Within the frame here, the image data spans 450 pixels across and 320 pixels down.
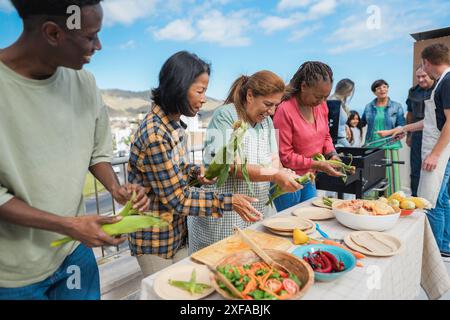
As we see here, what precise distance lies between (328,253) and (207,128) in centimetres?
94

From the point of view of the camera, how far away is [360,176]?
2.68 metres

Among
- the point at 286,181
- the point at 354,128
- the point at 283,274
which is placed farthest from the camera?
the point at 354,128

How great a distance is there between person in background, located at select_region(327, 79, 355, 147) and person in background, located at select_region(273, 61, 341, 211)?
1.48 meters

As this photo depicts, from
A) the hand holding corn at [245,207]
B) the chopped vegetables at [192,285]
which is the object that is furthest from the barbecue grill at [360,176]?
the chopped vegetables at [192,285]

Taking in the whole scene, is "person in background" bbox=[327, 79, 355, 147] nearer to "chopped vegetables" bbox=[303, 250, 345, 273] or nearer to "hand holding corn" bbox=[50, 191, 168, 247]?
"chopped vegetables" bbox=[303, 250, 345, 273]

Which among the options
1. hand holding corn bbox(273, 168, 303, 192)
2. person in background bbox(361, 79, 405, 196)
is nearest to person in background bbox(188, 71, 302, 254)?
hand holding corn bbox(273, 168, 303, 192)

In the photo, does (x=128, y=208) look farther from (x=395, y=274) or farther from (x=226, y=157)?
(x=395, y=274)

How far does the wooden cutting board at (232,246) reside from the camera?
1226 mm

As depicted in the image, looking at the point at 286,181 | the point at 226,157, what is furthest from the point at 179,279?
the point at 286,181

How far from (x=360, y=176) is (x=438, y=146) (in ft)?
2.12

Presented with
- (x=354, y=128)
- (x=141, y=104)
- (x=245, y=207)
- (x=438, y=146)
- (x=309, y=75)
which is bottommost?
(x=245, y=207)

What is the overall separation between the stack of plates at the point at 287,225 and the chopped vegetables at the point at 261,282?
423 mm

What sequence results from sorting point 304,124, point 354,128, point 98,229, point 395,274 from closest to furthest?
point 98,229, point 395,274, point 304,124, point 354,128

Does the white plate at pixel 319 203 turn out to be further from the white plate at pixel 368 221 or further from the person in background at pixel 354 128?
the person in background at pixel 354 128
